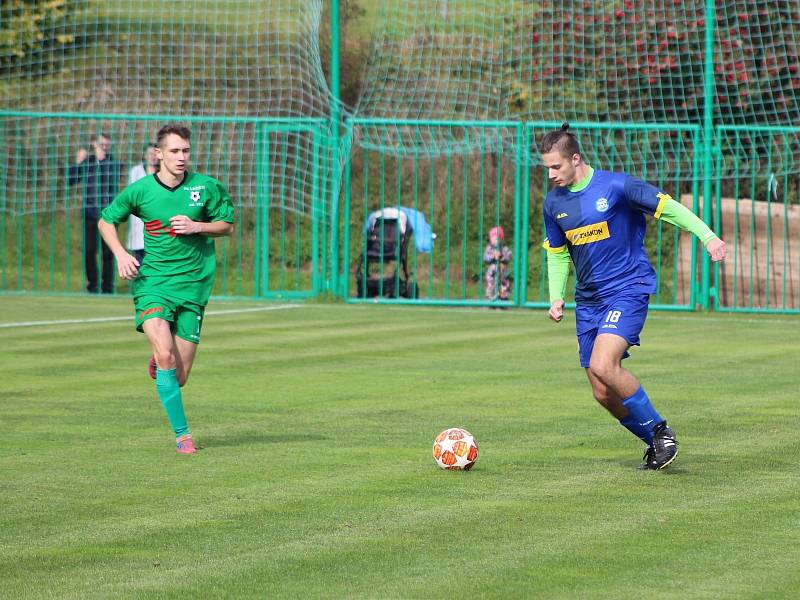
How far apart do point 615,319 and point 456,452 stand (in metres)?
1.13

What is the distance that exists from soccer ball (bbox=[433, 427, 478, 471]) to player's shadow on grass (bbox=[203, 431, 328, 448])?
1.39 m

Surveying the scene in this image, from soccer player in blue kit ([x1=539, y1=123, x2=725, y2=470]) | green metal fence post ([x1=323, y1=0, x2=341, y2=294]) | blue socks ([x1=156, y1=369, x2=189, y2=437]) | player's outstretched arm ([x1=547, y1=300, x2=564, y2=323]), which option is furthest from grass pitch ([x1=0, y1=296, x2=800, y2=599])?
green metal fence post ([x1=323, y1=0, x2=341, y2=294])

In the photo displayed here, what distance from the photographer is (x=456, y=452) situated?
8.50 meters

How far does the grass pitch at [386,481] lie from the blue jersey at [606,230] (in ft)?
3.37

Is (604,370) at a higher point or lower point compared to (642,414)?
higher

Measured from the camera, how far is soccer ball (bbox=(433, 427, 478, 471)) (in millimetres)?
8500

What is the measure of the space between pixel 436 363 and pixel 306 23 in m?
10.5

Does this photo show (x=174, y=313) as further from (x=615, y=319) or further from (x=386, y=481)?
(x=615, y=319)

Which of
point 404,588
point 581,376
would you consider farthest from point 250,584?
point 581,376

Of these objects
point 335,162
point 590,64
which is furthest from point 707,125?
point 335,162

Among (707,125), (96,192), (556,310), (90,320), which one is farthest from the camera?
(96,192)

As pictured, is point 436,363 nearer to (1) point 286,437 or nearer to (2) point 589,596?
(1) point 286,437

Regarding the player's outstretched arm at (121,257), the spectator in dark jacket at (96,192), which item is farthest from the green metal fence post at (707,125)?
the player's outstretched arm at (121,257)

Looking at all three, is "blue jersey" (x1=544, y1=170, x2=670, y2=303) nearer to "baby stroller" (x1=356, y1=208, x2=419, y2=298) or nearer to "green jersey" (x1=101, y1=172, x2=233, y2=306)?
"green jersey" (x1=101, y1=172, x2=233, y2=306)
